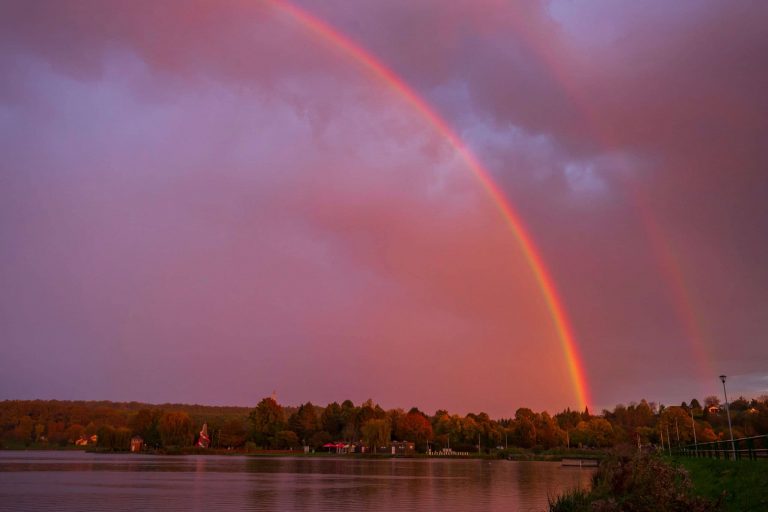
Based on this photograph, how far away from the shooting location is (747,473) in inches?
990

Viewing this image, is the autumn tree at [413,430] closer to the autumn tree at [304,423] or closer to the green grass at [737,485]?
the autumn tree at [304,423]

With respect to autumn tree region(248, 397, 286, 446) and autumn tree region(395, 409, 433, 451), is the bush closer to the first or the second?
autumn tree region(248, 397, 286, 446)

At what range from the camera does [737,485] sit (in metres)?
23.4

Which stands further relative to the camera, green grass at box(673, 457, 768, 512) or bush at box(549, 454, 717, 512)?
green grass at box(673, 457, 768, 512)

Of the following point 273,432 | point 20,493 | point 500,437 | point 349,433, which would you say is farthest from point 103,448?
point 20,493

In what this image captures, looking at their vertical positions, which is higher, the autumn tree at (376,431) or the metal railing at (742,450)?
the autumn tree at (376,431)

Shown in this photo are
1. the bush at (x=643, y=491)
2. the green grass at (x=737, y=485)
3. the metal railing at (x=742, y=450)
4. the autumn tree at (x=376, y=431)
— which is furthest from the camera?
the autumn tree at (x=376, y=431)

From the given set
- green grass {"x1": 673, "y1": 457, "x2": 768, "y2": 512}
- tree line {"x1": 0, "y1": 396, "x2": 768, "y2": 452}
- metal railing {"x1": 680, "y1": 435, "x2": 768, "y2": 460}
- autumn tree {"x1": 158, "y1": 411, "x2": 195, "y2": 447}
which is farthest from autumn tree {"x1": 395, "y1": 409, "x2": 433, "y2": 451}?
green grass {"x1": 673, "y1": 457, "x2": 768, "y2": 512}

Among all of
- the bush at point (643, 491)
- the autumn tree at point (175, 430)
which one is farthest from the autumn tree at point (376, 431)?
the bush at point (643, 491)

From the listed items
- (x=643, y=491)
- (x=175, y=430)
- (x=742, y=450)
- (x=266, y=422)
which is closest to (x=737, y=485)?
(x=643, y=491)

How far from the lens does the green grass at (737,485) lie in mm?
19453

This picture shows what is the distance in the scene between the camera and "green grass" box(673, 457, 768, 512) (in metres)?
19.5

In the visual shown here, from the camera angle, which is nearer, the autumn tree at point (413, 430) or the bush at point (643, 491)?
the bush at point (643, 491)

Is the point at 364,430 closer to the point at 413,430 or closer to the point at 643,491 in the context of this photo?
the point at 413,430
